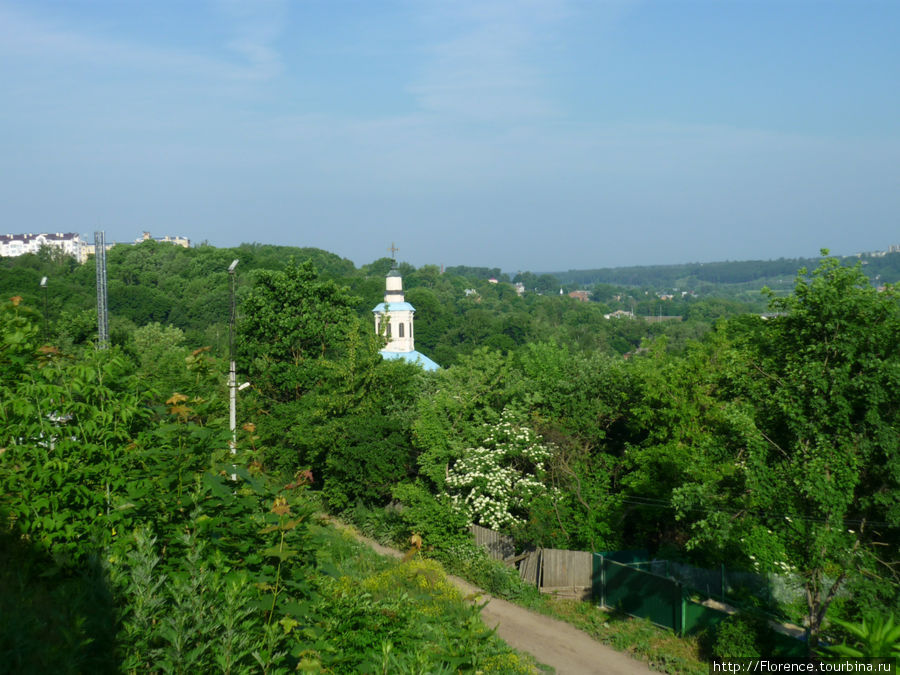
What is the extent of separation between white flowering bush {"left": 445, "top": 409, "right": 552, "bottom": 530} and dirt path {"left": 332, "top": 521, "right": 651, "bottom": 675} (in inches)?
115

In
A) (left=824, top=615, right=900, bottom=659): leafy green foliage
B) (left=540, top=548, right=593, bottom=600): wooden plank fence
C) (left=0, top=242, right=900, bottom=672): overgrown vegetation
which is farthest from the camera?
(left=540, top=548, right=593, bottom=600): wooden plank fence

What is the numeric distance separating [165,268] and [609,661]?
106 m

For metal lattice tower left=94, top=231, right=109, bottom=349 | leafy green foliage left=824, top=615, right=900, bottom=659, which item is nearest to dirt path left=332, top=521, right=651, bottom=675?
leafy green foliage left=824, top=615, right=900, bottom=659

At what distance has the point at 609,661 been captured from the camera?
14.2m

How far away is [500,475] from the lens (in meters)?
20.4

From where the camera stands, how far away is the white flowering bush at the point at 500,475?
66.7 ft

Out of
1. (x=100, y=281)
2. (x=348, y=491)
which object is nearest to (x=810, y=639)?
(x=348, y=491)

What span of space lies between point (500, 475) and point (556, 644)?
19.4 ft

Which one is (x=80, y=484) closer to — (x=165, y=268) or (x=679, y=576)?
(x=679, y=576)

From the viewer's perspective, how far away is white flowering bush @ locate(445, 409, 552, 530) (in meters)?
20.3

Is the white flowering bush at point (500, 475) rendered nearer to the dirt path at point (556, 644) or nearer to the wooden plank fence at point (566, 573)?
the wooden plank fence at point (566, 573)

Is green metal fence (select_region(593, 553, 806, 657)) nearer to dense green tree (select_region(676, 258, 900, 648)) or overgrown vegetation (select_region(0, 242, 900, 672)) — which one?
overgrown vegetation (select_region(0, 242, 900, 672))

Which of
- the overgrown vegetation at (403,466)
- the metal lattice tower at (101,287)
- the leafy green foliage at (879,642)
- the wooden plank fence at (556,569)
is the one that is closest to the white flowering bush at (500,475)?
the overgrown vegetation at (403,466)

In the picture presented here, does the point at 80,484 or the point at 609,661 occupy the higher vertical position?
the point at 80,484
